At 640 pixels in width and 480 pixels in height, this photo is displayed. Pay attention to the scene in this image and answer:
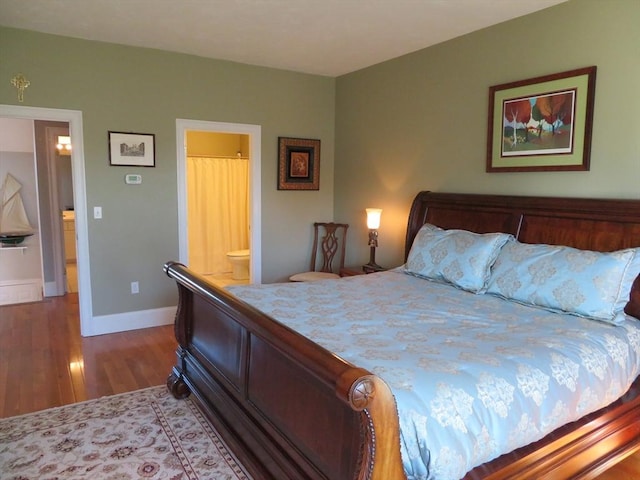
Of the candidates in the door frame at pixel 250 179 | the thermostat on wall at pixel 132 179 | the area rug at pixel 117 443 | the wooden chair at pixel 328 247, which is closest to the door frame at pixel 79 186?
the thermostat on wall at pixel 132 179

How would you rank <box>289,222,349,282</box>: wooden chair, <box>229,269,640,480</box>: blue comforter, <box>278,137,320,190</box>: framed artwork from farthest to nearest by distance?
<box>289,222,349,282</box>: wooden chair
<box>278,137,320,190</box>: framed artwork
<box>229,269,640,480</box>: blue comforter

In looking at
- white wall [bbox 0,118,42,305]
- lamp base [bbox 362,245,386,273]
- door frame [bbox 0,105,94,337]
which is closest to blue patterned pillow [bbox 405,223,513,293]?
lamp base [bbox 362,245,386,273]

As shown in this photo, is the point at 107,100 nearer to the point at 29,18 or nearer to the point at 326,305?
the point at 29,18

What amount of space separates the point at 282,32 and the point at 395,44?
0.99m

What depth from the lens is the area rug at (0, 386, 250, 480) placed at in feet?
7.47

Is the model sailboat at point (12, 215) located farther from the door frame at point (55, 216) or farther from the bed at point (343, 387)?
the bed at point (343, 387)

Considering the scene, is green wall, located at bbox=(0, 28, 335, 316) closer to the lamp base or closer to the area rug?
the lamp base

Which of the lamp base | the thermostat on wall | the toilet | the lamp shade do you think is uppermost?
the thermostat on wall

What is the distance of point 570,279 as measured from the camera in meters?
2.51

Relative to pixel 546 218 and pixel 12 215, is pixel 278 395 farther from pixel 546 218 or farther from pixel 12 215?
pixel 12 215

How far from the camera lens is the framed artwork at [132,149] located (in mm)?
4160

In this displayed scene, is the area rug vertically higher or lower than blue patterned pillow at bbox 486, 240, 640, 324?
lower

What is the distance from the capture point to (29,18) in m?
3.44

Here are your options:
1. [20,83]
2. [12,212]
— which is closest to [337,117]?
[20,83]
